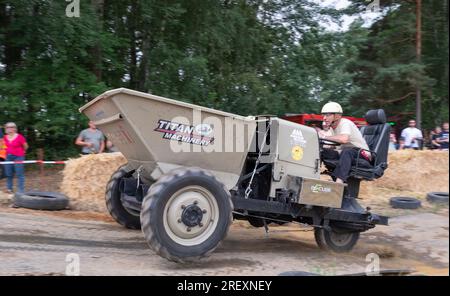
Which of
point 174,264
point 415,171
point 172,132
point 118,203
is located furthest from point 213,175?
point 415,171

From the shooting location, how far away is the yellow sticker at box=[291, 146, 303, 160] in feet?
21.7

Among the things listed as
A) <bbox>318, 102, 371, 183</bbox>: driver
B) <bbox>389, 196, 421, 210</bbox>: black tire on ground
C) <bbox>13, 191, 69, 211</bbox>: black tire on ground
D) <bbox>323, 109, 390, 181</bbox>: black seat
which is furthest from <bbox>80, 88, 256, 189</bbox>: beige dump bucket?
<bbox>389, 196, 421, 210</bbox>: black tire on ground

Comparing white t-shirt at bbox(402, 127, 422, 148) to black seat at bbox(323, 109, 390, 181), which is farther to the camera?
white t-shirt at bbox(402, 127, 422, 148)

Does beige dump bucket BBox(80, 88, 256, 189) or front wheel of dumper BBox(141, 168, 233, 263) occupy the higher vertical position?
beige dump bucket BBox(80, 88, 256, 189)

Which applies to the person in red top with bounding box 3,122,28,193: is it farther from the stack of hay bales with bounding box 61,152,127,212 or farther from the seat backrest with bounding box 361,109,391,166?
the seat backrest with bounding box 361,109,391,166

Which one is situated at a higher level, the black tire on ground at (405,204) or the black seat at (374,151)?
the black seat at (374,151)

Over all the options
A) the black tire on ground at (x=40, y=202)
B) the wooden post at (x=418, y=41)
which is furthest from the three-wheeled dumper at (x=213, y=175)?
the wooden post at (x=418, y=41)

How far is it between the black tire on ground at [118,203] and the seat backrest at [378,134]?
3434mm

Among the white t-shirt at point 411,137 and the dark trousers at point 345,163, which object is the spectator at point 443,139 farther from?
the dark trousers at point 345,163

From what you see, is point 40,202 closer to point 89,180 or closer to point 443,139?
point 89,180

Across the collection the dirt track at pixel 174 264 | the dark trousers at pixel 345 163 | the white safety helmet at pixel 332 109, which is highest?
the white safety helmet at pixel 332 109

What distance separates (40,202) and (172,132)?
4298 mm

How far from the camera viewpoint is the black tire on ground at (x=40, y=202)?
9.04m

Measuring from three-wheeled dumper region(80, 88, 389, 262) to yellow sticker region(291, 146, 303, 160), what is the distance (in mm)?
13
